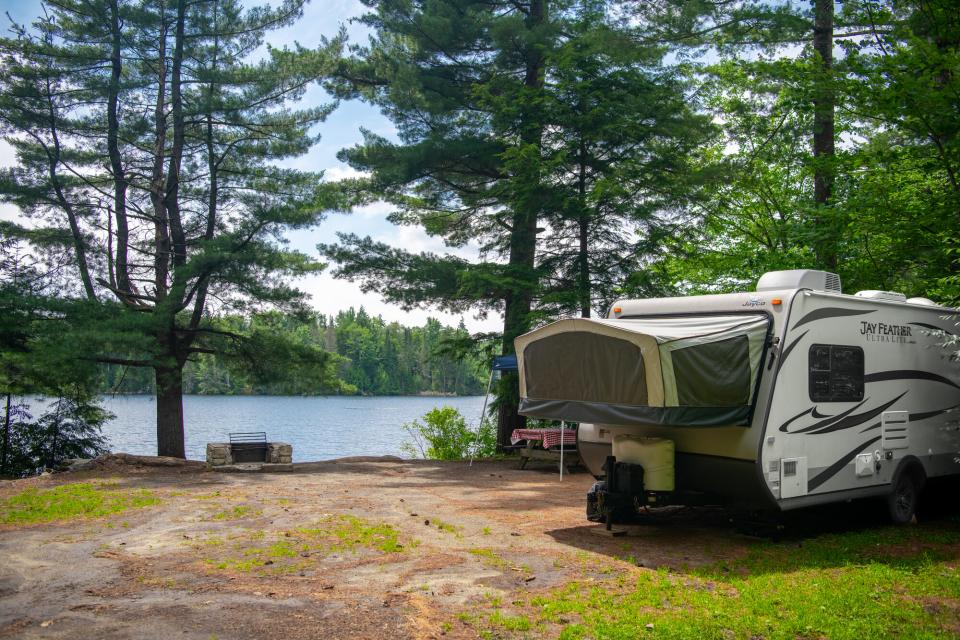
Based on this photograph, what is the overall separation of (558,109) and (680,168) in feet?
9.95

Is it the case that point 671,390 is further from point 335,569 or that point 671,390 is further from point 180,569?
point 180,569

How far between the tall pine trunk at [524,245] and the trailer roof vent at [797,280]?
313 inches

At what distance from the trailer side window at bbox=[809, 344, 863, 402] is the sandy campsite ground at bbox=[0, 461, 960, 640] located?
1.76 meters

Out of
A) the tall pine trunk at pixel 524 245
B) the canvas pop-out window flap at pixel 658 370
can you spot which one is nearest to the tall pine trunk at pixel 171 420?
the tall pine trunk at pixel 524 245

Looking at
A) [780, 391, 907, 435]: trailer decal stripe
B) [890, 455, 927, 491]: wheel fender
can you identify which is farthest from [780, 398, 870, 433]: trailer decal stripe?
[890, 455, 927, 491]: wheel fender

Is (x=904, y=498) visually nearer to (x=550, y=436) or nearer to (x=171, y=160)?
(x=550, y=436)

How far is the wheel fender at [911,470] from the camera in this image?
890 centimetres

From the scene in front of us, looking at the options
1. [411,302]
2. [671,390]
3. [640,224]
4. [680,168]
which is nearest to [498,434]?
[411,302]

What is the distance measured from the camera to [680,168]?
17000mm

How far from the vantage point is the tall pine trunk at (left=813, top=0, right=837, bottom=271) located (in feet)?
35.8

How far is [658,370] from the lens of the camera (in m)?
7.27

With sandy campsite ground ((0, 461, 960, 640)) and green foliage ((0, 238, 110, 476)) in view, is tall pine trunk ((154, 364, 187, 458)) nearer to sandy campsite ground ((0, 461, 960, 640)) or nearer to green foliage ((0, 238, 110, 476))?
green foliage ((0, 238, 110, 476))

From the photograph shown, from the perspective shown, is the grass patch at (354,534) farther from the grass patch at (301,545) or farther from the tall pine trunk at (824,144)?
the tall pine trunk at (824,144)

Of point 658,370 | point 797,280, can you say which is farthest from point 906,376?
point 658,370
